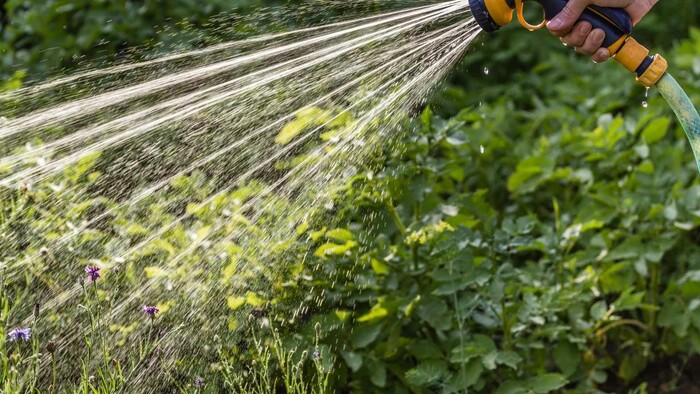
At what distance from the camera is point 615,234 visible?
9.36 ft

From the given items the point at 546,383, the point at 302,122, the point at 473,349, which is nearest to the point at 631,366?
the point at 546,383

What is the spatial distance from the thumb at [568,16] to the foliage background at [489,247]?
0.70 meters

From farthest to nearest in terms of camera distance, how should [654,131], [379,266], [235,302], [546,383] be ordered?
[654,131], [379,266], [546,383], [235,302]

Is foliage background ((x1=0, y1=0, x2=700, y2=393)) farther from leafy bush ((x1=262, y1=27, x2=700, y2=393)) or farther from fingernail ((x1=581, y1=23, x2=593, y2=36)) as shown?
fingernail ((x1=581, y1=23, x2=593, y2=36))

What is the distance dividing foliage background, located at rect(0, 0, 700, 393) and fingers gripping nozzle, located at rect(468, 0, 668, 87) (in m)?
0.66

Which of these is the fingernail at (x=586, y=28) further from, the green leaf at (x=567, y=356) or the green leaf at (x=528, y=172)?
the green leaf at (x=528, y=172)

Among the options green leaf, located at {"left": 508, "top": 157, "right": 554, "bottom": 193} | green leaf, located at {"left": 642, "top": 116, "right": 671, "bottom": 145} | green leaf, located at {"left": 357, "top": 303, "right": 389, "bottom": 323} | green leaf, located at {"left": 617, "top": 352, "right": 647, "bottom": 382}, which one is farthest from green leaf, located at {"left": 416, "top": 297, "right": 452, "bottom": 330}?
green leaf, located at {"left": 642, "top": 116, "right": 671, "bottom": 145}

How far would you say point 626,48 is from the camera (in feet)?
6.02

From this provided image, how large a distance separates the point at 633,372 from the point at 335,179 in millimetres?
1081

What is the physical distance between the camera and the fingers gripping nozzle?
5.94 feet

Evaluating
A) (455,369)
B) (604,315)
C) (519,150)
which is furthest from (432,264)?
(519,150)

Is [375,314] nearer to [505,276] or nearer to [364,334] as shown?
[364,334]

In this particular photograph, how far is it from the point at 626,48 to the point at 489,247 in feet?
2.74

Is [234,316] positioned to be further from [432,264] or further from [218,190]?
[432,264]
